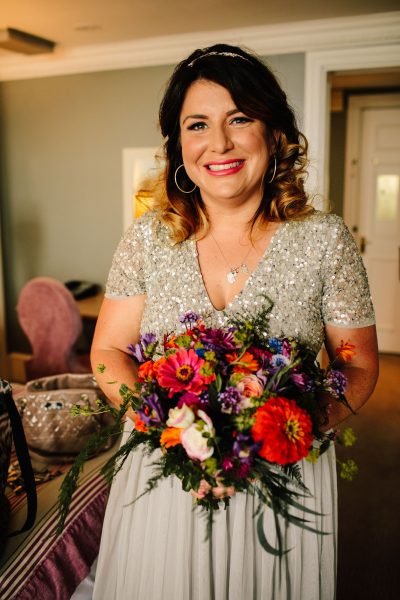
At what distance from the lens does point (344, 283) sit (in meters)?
1.43

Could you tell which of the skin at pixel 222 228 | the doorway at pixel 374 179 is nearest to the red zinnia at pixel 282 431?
the skin at pixel 222 228

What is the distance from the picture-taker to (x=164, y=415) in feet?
3.55

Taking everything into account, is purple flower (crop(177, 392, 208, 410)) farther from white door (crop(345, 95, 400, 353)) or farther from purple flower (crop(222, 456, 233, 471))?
white door (crop(345, 95, 400, 353))

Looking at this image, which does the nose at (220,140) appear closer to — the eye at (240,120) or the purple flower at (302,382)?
the eye at (240,120)

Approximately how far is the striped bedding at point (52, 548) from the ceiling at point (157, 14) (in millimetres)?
2815

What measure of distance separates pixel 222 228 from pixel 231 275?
0.16 metres

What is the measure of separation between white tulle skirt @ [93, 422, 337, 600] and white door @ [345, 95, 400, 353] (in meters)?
5.05

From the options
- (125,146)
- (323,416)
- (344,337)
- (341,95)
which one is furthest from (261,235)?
(341,95)

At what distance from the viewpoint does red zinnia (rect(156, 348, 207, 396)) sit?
1060 mm

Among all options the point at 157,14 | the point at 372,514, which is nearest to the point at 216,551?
the point at 372,514

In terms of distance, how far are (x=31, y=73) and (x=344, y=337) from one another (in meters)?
4.57

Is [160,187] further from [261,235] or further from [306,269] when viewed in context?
[306,269]

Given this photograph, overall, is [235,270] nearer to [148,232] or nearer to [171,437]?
[148,232]

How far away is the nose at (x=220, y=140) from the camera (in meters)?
1.41
